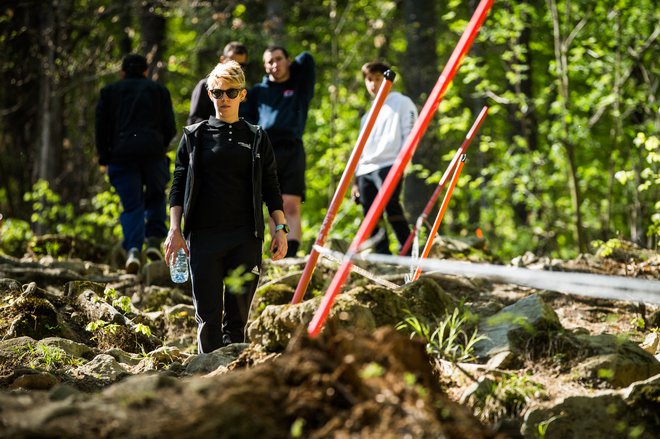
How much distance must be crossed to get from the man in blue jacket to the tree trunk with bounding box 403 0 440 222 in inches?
212

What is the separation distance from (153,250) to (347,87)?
9329 millimetres

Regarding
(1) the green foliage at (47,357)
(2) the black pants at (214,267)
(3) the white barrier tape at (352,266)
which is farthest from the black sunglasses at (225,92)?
(1) the green foliage at (47,357)

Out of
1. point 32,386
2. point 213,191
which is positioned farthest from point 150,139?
point 32,386

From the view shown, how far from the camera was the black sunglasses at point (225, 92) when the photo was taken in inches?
198

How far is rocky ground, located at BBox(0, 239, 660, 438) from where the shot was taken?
99.3 inches

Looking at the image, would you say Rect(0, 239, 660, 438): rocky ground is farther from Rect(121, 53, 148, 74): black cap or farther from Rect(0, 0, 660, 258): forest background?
Rect(0, 0, 660, 258): forest background

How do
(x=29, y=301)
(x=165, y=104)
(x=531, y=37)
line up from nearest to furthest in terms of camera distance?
(x=29, y=301)
(x=165, y=104)
(x=531, y=37)

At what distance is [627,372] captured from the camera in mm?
4141

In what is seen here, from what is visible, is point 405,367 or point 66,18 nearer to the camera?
point 405,367

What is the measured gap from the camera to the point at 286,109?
774cm

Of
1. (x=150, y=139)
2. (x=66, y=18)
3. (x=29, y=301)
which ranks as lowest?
(x=29, y=301)

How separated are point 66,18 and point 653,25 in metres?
9.28

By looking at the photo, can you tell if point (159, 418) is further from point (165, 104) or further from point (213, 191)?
point (165, 104)

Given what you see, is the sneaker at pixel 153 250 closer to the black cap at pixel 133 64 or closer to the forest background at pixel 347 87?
the black cap at pixel 133 64
